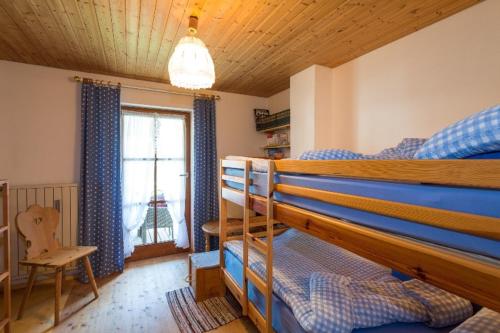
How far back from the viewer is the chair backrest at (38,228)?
2.17m

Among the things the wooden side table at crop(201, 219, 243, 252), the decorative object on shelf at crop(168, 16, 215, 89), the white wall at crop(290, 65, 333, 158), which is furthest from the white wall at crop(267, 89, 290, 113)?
the decorative object on shelf at crop(168, 16, 215, 89)

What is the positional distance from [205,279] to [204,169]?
146cm

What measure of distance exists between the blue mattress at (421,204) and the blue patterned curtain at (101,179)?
253 cm

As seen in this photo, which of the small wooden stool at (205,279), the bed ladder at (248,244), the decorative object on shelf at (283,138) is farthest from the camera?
the decorative object on shelf at (283,138)

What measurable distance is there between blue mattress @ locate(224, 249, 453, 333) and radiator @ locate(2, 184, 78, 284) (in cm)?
192

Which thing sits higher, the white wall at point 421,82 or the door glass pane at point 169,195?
the white wall at point 421,82

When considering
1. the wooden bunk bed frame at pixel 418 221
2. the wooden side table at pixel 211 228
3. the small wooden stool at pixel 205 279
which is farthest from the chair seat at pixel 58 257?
the wooden bunk bed frame at pixel 418 221

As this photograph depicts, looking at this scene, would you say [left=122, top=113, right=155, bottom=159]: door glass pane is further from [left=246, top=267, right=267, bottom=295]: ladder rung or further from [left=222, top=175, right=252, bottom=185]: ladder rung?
[left=246, top=267, right=267, bottom=295]: ladder rung

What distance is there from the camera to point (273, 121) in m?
3.51

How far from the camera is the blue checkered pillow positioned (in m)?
0.66

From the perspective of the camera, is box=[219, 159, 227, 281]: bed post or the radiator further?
the radiator

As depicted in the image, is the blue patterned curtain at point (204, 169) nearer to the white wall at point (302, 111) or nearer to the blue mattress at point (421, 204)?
the white wall at point (302, 111)

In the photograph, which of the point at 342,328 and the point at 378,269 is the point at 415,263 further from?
the point at 378,269

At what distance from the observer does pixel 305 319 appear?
1215mm
